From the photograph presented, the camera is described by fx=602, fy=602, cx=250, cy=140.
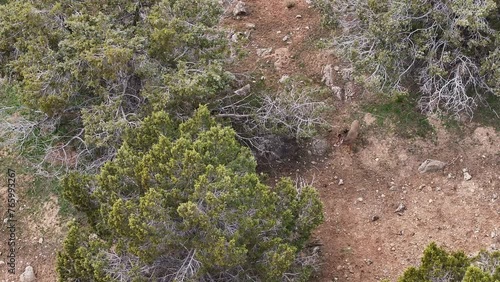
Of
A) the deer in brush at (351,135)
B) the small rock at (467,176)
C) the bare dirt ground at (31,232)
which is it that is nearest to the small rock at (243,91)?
the deer in brush at (351,135)

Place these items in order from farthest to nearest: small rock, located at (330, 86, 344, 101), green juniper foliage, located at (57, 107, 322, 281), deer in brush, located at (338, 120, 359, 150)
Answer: small rock, located at (330, 86, 344, 101) → deer in brush, located at (338, 120, 359, 150) → green juniper foliage, located at (57, 107, 322, 281)

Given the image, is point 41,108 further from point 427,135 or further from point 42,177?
point 427,135

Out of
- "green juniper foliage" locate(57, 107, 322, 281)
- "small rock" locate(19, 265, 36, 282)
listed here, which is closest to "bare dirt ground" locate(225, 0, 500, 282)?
"green juniper foliage" locate(57, 107, 322, 281)

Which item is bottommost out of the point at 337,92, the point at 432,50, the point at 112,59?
the point at 337,92

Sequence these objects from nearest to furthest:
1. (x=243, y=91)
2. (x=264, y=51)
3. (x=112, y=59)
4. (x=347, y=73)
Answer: (x=112, y=59) < (x=243, y=91) < (x=347, y=73) < (x=264, y=51)

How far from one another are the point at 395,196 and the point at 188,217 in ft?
13.8

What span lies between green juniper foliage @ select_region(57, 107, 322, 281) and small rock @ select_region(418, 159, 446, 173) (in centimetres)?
276

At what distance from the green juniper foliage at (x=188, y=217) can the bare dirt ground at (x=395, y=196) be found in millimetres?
1402

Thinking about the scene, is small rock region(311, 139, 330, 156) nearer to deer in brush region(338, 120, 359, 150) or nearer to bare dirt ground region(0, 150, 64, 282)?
deer in brush region(338, 120, 359, 150)

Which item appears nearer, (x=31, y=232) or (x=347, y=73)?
(x=31, y=232)

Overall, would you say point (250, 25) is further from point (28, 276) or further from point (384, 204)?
point (28, 276)

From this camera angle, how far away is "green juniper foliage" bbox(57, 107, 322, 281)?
7137 mm

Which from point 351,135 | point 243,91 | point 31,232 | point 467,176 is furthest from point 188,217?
point 467,176

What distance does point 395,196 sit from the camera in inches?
390
